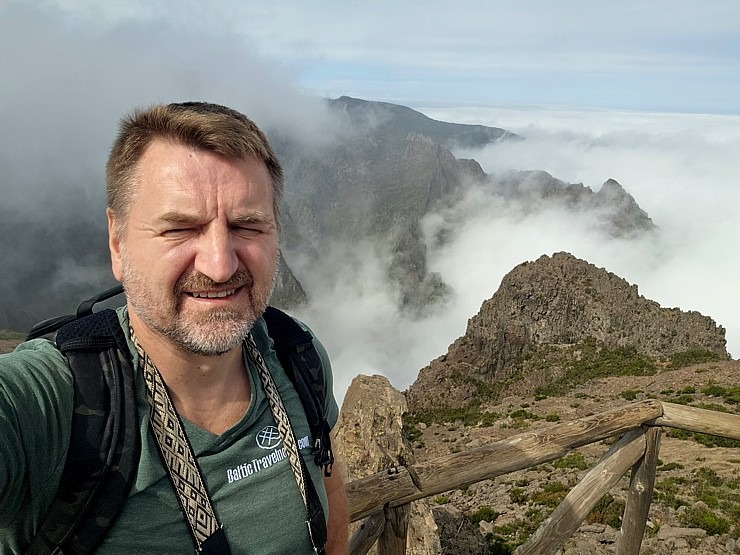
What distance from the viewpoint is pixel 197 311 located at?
190cm

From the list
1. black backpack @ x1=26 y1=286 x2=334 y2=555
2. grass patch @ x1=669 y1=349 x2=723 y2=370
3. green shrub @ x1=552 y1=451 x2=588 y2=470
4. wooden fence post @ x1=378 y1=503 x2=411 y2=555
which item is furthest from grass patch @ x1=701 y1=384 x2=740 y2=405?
black backpack @ x1=26 y1=286 x2=334 y2=555

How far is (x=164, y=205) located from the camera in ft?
6.09

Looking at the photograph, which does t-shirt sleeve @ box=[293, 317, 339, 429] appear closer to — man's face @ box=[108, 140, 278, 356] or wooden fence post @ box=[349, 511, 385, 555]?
man's face @ box=[108, 140, 278, 356]

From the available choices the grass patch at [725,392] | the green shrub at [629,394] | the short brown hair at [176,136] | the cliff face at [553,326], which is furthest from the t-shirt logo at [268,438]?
the cliff face at [553,326]

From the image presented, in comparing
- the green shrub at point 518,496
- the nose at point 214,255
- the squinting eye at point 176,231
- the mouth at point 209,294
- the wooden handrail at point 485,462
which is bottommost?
the green shrub at point 518,496

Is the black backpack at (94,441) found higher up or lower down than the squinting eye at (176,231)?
lower down

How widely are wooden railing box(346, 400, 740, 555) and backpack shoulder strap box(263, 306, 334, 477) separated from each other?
123 centimetres

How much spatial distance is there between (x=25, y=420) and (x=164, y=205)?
2.48 ft

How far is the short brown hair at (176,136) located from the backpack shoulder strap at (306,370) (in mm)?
742

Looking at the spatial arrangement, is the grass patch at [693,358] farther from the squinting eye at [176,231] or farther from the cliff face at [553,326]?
the squinting eye at [176,231]

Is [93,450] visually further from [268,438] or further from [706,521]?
[706,521]

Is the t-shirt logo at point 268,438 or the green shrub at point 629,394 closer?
the t-shirt logo at point 268,438

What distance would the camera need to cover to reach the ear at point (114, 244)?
1.99 metres

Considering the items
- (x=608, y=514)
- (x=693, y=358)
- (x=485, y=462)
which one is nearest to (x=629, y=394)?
(x=693, y=358)
